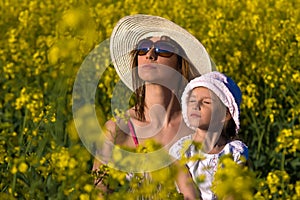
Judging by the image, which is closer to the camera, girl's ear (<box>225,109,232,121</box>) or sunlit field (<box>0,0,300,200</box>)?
sunlit field (<box>0,0,300,200</box>)

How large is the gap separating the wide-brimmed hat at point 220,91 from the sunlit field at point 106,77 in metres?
0.21

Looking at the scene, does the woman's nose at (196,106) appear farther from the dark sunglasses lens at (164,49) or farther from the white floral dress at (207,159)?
the dark sunglasses lens at (164,49)

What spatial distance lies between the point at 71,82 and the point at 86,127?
2.23 meters

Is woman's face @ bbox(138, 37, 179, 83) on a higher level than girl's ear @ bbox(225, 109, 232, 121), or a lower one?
higher

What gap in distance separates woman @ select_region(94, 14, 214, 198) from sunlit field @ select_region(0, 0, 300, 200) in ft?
0.43

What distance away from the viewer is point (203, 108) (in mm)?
2945

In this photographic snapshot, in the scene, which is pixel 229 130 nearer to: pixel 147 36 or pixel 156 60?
pixel 156 60

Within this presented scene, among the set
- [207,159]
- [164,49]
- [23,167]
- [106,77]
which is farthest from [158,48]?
[106,77]

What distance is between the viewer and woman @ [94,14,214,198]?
310 centimetres

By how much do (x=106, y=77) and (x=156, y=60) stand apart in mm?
1554

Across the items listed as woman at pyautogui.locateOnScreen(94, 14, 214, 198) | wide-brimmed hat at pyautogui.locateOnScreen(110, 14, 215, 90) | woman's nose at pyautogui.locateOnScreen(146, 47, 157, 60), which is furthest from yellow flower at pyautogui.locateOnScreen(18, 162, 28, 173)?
wide-brimmed hat at pyautogui.locateOnScreen(110, 14, 215, 90)

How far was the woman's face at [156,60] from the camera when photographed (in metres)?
3.06

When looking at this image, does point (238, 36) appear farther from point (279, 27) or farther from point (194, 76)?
point (194, 76)

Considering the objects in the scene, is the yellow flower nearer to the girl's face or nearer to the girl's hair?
the girl's face
